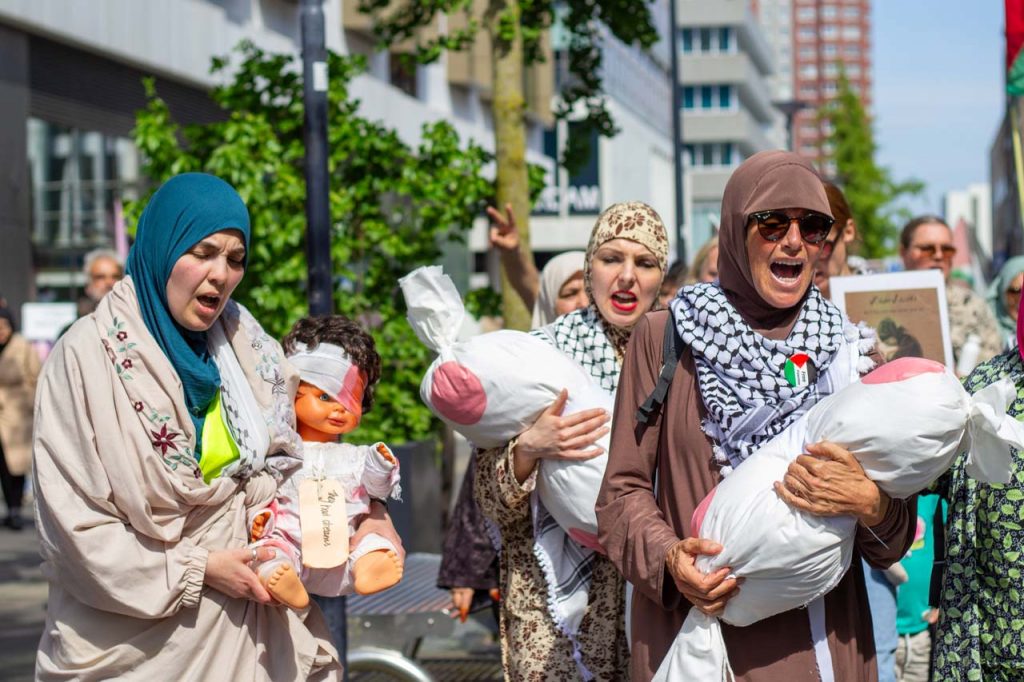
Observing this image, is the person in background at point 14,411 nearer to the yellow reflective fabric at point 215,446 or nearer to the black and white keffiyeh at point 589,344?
the black and white keffiyeh at point 589,344

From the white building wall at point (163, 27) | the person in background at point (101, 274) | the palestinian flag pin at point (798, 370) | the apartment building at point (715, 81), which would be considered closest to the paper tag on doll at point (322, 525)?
the palestinian flag pin at point (798, 370)

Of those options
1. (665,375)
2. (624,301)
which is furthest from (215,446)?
(624,301)

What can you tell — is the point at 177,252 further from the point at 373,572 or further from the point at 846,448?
the point at 846,448

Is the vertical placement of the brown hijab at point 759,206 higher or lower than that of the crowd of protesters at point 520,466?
higher

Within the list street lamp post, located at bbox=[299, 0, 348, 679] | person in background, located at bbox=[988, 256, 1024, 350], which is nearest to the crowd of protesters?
street lamp post, located at bbox=[299, 0, 348, 679]

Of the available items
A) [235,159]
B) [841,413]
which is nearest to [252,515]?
[841,413]

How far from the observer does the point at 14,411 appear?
13625 mm

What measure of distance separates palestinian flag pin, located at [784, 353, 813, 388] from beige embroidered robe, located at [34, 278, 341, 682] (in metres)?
1.39

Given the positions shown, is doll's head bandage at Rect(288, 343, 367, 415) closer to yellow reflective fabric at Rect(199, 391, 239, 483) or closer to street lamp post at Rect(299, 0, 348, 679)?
yellow reflective fabric at Rect(199, 391, 239, 483)

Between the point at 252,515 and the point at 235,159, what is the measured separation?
5.57 metres

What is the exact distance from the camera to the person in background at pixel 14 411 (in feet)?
44.5

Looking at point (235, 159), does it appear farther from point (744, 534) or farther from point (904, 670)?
point (744, 534)

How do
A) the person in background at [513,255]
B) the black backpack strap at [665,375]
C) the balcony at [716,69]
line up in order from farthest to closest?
the balcony at [716,69] < the person in background at [513,255] < the black backpack strap at [665,375]

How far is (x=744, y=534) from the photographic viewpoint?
3.32 meters
